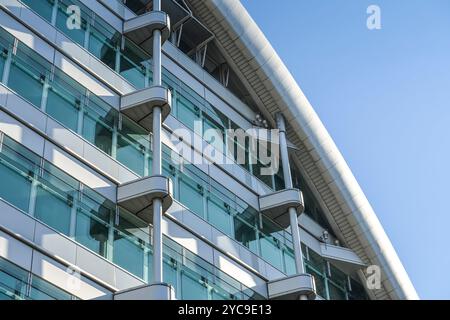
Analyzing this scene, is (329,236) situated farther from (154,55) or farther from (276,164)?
(154,55)

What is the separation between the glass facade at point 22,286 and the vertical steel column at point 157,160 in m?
2.72

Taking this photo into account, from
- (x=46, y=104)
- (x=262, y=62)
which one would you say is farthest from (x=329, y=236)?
(x=46, y=104)

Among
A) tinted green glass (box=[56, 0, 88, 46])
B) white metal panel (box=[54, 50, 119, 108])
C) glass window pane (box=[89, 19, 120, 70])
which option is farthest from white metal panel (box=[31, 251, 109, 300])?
glass window pane (box=[89, 19, 120, 70])

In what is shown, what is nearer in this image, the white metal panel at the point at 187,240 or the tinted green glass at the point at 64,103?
the tinted green glass at the point at 64,103

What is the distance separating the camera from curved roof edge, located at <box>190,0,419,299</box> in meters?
32.7

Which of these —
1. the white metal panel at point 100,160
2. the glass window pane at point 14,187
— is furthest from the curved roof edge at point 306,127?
the glass window pane at point 14,187

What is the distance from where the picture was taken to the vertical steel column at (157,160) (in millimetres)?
22047

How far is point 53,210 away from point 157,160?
413cm

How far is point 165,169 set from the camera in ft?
86.1

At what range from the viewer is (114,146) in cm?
2500

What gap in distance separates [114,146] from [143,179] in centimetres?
190

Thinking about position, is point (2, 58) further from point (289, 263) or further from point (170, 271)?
point (289, 263)

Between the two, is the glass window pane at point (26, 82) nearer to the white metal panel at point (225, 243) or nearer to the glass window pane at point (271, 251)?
the white metal panel at point (225, 243)

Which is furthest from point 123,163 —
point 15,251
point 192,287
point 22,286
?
point 22,286
